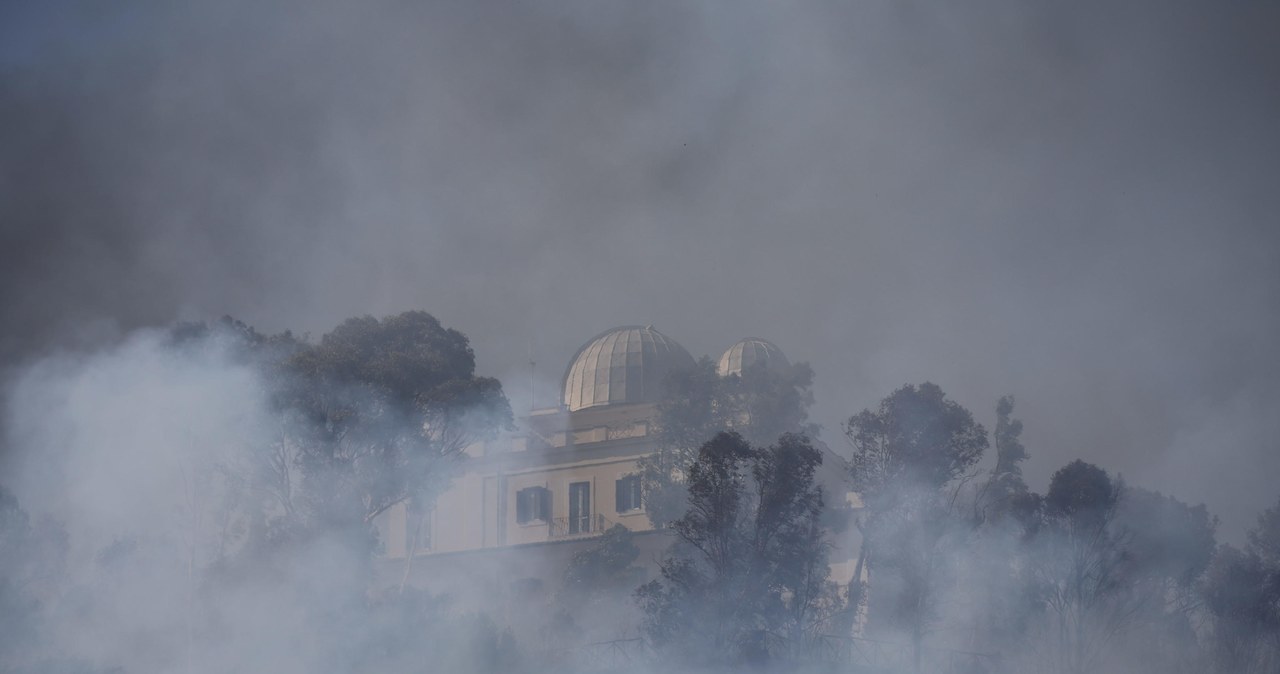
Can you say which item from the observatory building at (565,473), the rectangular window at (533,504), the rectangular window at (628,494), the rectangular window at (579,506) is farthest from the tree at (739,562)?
the rectangular window at (533,504)

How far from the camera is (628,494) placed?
225 feet

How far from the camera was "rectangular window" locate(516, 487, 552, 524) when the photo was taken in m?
69.8

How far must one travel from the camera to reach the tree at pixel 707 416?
5738cm

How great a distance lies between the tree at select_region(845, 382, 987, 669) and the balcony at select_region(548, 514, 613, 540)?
2900 centimetres

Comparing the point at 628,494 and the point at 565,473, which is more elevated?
the point at 565,473

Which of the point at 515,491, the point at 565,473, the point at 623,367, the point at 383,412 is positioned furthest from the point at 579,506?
the point at 383,412

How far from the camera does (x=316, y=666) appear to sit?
38.5 metres

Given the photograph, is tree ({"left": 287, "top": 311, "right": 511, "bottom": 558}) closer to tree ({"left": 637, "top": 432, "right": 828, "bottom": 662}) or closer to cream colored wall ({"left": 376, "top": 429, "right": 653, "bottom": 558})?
tree ({"left": 637, "top": 432, "right": 828, "bottom": 662})

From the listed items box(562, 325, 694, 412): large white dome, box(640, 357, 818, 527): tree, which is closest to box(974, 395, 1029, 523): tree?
box(640, 357, 818, 527): tree

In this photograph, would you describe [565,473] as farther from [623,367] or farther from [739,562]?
[739,562]

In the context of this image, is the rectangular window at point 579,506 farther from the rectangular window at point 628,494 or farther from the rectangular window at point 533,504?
the rectangular window at point 628,494

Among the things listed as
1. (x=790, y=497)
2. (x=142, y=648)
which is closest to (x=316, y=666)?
(x=142, y=648)

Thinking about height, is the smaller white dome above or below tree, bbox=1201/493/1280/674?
above

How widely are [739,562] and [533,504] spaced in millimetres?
36391
